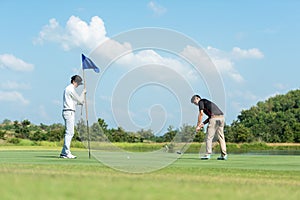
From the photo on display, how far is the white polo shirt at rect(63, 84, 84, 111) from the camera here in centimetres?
1716

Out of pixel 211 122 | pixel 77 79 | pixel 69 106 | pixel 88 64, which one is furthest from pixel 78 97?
pixel 211 122

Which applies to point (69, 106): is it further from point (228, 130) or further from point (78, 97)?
point (228, 130)

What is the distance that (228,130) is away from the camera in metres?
53.0

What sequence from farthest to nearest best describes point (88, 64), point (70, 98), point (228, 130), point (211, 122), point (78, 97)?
1. point (228, 130)
2. point (211, 122)
3. point (88, 64)
4. point (70, 98)
5. point (78, 97)

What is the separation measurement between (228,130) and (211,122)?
1358 inches

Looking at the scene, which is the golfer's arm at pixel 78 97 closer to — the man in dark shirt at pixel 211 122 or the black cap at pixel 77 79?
the black cap at pixel 77 79

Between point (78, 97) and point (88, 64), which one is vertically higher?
point (88, 64)

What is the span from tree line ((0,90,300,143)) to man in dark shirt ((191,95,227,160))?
0.54 meters

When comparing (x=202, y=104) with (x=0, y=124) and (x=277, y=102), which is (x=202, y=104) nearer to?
(x=0, y=124)

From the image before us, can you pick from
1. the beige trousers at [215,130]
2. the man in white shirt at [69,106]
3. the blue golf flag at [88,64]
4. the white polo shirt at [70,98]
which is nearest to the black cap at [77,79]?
the man in white shirt at [69,106]

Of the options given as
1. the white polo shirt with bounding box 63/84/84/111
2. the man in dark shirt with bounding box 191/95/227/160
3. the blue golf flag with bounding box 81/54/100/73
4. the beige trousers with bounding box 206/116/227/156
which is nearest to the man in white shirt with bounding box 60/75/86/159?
the white polo shirt with bounding box 63/84/84/111

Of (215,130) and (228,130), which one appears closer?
(215,130)

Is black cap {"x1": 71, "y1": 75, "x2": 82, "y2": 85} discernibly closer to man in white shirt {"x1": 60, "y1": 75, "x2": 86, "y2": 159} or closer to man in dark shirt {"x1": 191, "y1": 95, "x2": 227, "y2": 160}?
man in white shirt {"x1": 60, "y1": 75, "x2": 86, "y2": 159}

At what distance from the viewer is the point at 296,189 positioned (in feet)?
30.7
